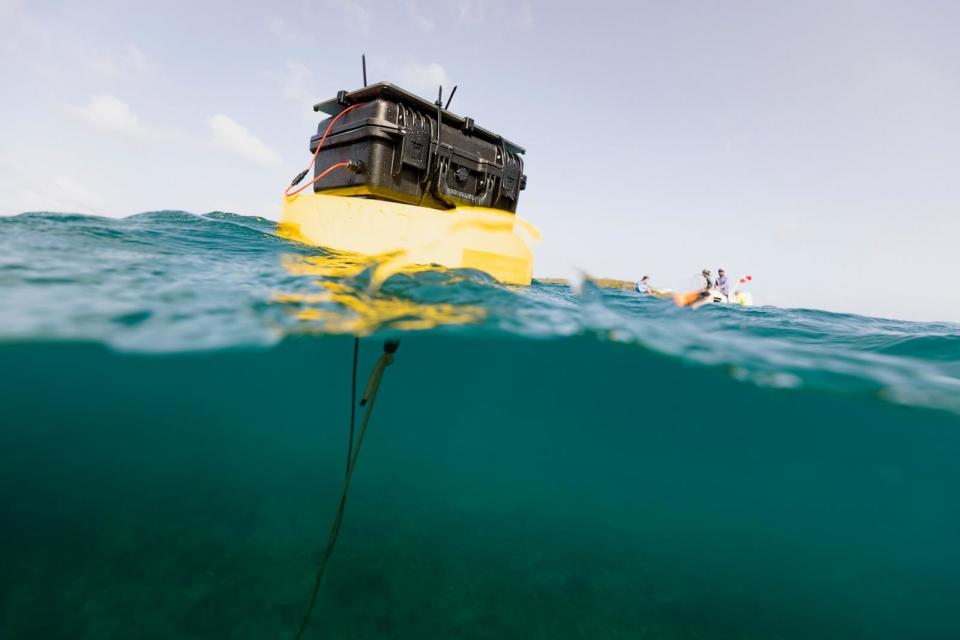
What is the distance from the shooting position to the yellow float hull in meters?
4.34

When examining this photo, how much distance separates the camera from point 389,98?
16.8ft

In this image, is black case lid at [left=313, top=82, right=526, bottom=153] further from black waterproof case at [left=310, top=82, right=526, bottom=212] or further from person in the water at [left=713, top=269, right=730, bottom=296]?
person in the water at [left=713, top=269, right=730, bottom=296]

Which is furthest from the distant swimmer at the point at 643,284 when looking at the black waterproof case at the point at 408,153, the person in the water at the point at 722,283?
the black waterproof case at the point at 408,153

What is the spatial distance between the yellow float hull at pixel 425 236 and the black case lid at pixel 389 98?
142 centimetres

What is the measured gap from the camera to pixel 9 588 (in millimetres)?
5664

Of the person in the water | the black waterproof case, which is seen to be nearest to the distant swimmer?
the person in the water

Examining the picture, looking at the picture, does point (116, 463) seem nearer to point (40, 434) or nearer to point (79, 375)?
point (40, 434)

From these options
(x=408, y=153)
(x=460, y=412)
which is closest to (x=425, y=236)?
(x=408, y=153)

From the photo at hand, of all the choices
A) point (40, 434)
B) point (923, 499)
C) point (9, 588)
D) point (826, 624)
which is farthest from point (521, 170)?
point (40, 434)

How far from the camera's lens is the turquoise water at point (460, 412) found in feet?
14.3

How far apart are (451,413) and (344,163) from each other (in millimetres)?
13764

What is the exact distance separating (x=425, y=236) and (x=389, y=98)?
2.17 meters

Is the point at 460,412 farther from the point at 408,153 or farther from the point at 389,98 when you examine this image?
the point at 389,98

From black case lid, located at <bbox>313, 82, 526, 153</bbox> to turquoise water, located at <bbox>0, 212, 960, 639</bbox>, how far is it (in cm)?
217
